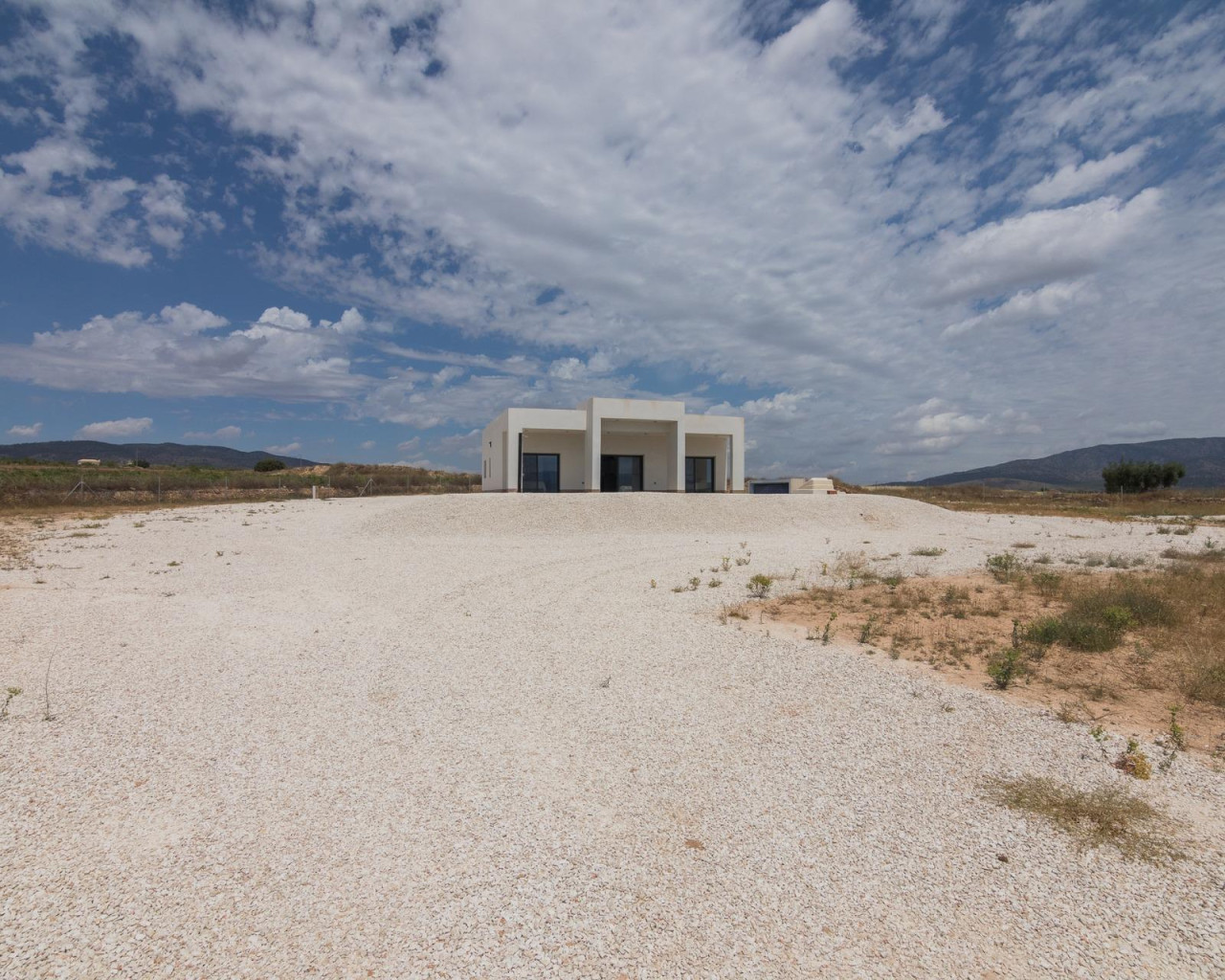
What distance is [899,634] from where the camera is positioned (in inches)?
292

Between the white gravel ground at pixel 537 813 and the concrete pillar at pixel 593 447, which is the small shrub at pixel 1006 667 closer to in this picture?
the white gravel ground at pixel 537 813

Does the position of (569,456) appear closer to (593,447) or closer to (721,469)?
(593,447)

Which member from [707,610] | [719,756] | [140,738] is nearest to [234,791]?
[140,738]

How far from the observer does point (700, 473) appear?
30812mm

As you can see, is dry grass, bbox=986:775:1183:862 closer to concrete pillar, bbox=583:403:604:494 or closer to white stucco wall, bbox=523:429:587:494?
concrete pillar, bbox=583:403:604:494

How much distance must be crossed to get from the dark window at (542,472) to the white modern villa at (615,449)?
0.14ft

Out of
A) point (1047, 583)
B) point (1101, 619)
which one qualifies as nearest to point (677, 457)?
point (1047, 583)

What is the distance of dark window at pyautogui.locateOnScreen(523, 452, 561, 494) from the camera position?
2873cm

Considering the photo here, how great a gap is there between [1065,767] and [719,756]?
2297 mm

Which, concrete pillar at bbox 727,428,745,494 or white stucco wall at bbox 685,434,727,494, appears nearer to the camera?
concrete pillar at bbox 727,428,745,494

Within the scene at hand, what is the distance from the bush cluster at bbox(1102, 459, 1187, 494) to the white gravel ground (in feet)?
223

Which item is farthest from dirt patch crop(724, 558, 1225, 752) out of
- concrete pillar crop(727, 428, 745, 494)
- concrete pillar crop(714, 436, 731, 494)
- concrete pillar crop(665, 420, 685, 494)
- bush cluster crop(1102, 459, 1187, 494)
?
bush cluster crop(1102, 459, 1187, 494)

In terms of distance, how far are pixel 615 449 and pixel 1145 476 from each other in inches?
2228

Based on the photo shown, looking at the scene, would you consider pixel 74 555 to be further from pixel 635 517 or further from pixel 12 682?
pixel 635 517
